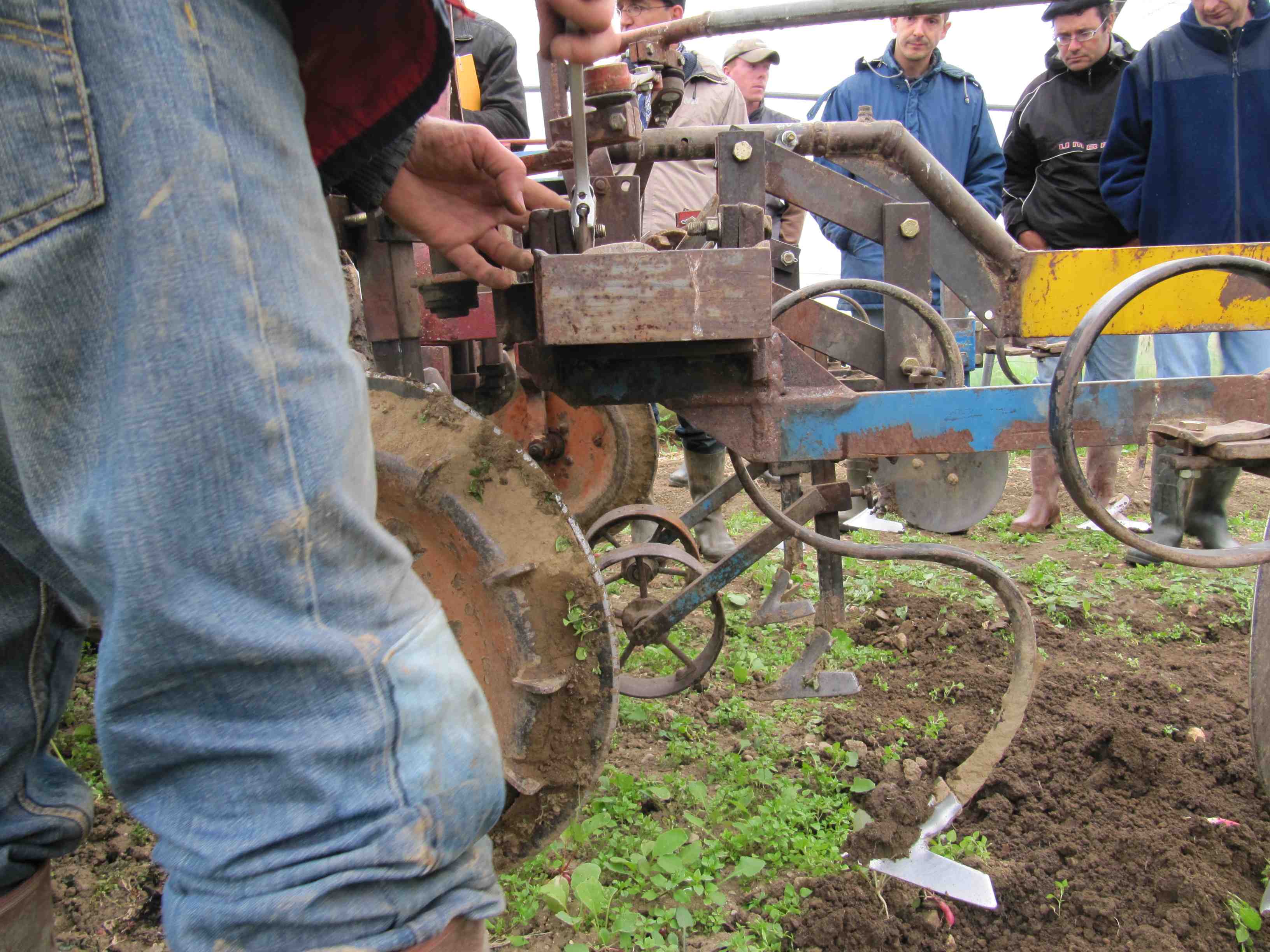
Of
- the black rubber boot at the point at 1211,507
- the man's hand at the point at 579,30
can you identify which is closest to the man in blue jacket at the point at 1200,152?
the black rubber boot at the point at 1211,507

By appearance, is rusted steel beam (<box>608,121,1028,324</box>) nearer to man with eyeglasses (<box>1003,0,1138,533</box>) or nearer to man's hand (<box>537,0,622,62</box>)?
man's hand (<box>537,0,622,62</box>)

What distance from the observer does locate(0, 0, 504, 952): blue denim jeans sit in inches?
24.7

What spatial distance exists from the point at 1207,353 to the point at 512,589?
4.62 metres

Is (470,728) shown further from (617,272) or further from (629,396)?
(629,396)

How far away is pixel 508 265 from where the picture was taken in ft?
4.88

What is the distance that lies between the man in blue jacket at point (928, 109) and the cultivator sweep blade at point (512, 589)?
3.50 metres

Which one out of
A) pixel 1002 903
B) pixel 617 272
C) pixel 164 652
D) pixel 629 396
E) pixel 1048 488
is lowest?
pixel 1002 903

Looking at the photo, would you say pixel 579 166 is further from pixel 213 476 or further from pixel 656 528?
pixel 656 528

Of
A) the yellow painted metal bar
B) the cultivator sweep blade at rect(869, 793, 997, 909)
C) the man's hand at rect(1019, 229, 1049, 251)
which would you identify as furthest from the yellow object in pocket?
the man's hand at rect(1019, 229, 1049, 251)

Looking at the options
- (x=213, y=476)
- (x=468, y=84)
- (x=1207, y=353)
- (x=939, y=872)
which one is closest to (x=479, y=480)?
(x=213, y=476)

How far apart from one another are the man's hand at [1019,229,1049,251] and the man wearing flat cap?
4.13ft

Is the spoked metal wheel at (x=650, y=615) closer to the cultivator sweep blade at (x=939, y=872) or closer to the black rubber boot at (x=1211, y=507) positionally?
the cultivator sweep blade at (x=939, y=872)

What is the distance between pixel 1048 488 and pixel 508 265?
402cm

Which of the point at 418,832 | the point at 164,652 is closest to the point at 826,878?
the point at 418,832
